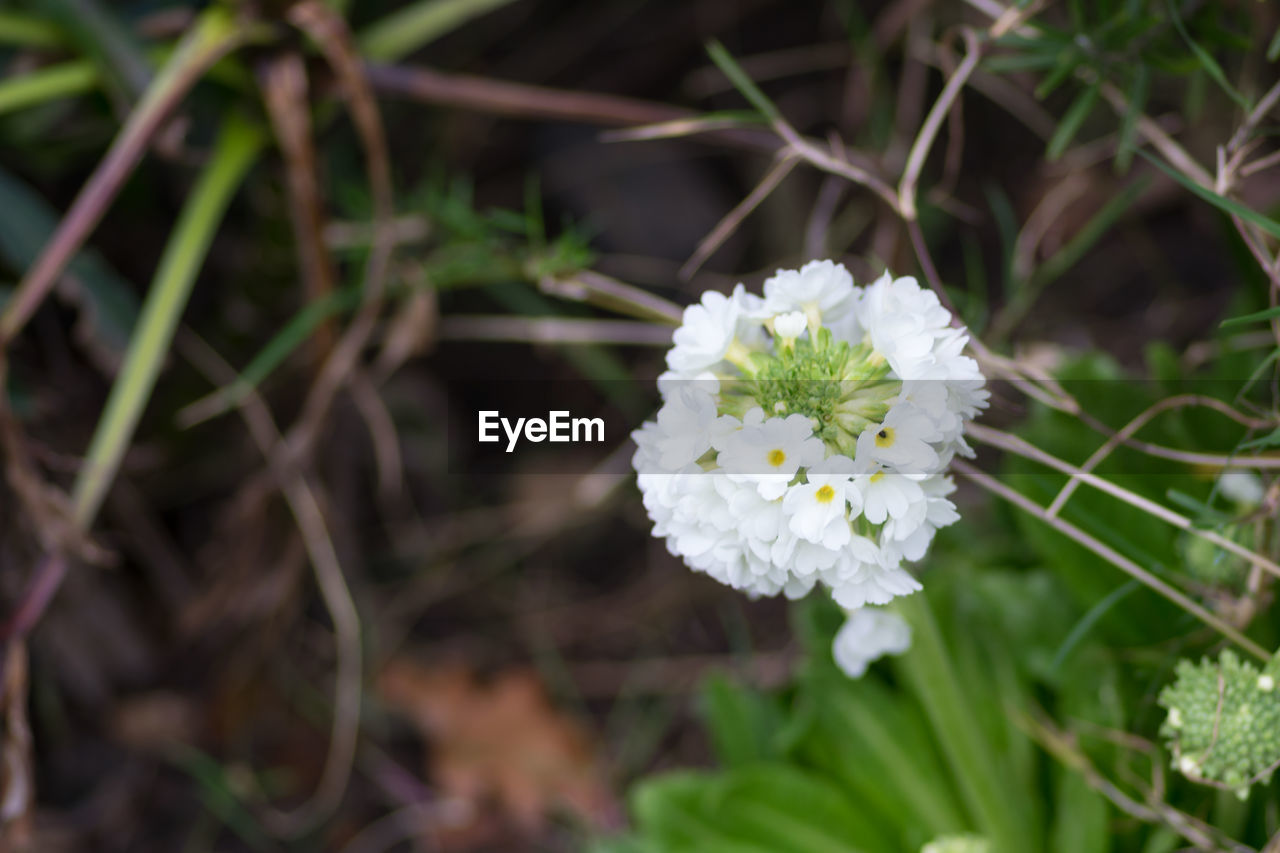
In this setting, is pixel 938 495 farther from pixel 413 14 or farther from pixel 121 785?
pixel 121 785

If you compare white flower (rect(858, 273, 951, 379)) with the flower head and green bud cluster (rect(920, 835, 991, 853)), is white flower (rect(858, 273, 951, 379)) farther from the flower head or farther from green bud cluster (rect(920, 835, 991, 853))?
green bud cluster (rect(920, 835, 991, 853))

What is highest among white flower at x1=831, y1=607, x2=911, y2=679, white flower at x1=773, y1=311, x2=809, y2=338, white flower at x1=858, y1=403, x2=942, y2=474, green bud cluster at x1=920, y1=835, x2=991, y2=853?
white flower at x1=773, y1=311, x2=809, y2=338

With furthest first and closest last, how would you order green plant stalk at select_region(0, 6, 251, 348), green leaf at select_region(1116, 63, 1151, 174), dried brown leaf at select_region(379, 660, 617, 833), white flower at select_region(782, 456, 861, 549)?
dried brown leaf at select_region(379, 660, 617, 833), green plant stalk at select_region(0, 6, 251, 348), green leaf at select_region(1116, 63, 1151, 174), white flower at select_region(782, 456, 861, 549)

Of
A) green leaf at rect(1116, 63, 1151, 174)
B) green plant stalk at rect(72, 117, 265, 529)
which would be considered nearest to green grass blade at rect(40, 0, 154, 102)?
green plant stalk at rect(72, 117, 265, 529)

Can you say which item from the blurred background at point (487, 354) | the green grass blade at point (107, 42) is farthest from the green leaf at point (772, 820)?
the green grass blade at point (107, 42)

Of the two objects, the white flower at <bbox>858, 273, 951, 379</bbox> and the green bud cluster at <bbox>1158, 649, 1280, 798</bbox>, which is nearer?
the white flower at <bbox>858, 273, 951, 379</bbox>

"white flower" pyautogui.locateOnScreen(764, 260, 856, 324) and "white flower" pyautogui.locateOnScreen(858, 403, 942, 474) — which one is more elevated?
"white flower" pyautogui.locateOnScreen(764, 260, 856, 324)

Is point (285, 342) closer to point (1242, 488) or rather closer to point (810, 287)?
point (810, 287)

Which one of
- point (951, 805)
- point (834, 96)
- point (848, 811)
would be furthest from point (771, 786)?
point (834, 96)
